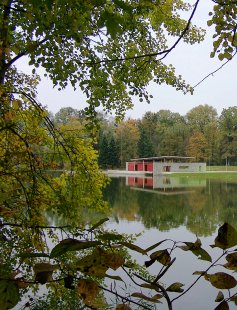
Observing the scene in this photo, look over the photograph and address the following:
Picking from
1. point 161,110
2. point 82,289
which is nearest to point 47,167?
point 82,289

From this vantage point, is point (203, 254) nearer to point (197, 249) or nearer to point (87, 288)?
point (197, 249)

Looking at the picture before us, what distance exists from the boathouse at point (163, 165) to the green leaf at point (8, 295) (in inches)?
1672

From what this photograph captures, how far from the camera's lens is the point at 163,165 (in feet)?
145

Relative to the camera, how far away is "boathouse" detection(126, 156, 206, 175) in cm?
4366

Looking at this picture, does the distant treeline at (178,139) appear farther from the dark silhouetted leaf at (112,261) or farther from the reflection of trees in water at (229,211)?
the dark silhouetted leaf at (112,261)

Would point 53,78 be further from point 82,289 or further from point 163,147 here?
point 163,147

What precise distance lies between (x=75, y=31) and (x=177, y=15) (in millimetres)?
2348

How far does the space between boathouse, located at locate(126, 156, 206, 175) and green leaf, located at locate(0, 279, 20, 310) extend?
42.5 meters

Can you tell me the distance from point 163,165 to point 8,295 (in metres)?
43.8

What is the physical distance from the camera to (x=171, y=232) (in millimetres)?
11508

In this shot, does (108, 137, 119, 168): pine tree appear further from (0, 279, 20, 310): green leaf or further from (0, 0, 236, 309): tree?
(0, 279, 20, 310): green leaf

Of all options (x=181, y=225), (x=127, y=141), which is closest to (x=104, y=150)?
(x=127, y=141)

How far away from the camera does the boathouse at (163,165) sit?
143ft

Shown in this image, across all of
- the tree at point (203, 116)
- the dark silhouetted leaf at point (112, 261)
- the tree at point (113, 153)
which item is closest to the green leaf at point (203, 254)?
the dark silhouetted leaf at point (112, 261)
